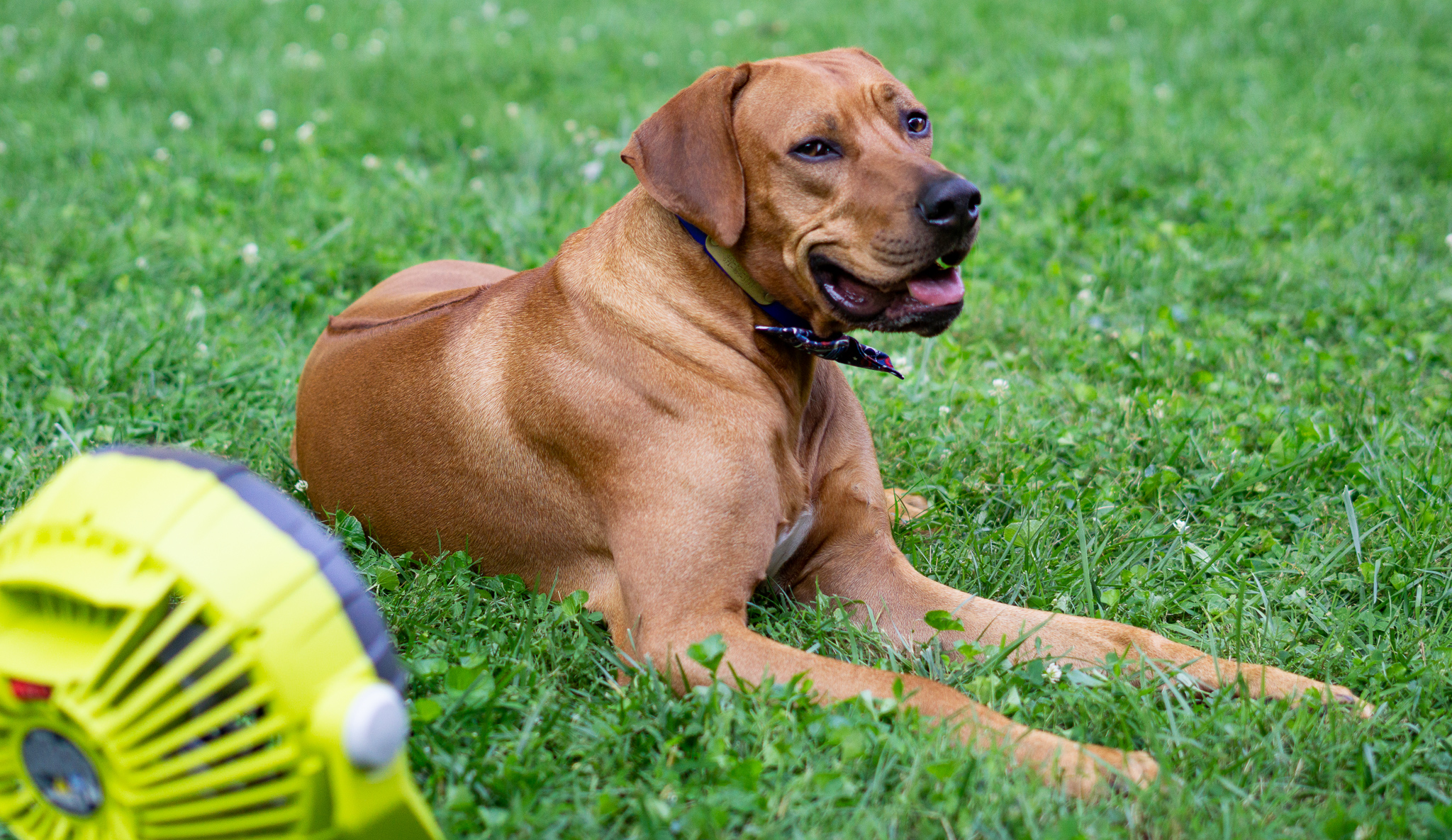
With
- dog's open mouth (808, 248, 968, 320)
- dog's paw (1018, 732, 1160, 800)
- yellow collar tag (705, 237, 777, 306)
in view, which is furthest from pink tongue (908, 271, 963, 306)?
dog's paw (1018, 732, 1160, 800)

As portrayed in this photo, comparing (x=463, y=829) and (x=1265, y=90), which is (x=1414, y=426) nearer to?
(x=463, y=829)

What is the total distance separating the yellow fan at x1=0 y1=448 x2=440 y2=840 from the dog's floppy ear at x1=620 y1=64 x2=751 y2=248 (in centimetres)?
127

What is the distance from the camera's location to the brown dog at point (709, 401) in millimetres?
2654

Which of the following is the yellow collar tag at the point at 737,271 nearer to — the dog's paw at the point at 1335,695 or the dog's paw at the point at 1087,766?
the dog's paw at the point at 1087,766

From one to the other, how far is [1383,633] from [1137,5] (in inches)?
271

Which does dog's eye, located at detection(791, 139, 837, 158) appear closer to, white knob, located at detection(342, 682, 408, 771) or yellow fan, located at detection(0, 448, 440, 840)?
yellow fan, located at detection(0, 448, 440, 840)

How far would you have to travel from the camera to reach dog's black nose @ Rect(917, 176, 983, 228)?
262cm

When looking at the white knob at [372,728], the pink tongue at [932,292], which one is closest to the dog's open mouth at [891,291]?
the pink tongue at [932,292]

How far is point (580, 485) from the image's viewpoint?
9.40 ft

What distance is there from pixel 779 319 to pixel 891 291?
0.31m

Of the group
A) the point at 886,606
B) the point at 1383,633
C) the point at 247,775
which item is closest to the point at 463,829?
the point at 247,775

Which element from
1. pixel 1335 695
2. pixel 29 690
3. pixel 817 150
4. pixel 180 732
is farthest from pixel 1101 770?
pixel 29 690

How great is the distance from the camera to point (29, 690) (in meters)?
1.77

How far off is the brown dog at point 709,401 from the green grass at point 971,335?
14 cm
